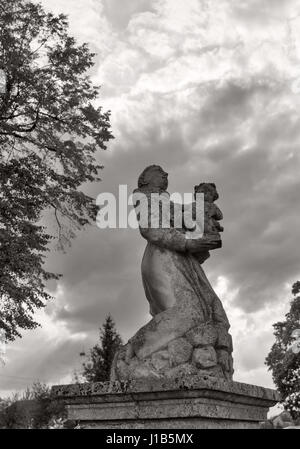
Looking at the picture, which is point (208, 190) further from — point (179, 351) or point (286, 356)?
point (286, 356)

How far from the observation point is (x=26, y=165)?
68.4 feet

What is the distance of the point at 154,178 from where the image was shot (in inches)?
268

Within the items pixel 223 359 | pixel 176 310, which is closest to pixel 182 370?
pixel 223 359

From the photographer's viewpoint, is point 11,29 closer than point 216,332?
No

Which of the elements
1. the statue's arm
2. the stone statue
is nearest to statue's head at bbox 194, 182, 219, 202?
the stone statue

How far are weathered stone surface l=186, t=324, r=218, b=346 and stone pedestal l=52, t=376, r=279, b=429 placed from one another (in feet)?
1.62

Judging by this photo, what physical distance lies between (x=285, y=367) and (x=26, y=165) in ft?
70.0

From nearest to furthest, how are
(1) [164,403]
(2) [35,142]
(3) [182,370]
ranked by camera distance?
(1) [164,403] → (3) [182,370] → (2) [35,142]

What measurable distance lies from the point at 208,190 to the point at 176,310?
5.00 ft

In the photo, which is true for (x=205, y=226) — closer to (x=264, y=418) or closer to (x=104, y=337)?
(x=264, y=418)

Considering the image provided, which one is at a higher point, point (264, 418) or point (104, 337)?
point (104, 337)

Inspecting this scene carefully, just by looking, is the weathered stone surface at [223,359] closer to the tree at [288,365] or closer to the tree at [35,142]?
the tree at [35,142]

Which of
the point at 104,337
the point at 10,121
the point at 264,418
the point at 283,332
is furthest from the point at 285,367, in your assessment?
the point at 264,418
